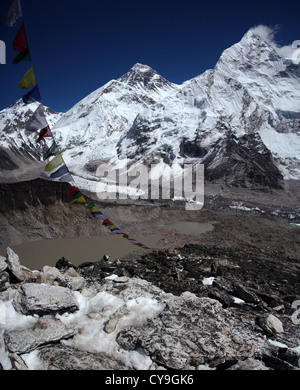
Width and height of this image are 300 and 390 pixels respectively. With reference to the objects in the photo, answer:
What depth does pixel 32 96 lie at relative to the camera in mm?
5777

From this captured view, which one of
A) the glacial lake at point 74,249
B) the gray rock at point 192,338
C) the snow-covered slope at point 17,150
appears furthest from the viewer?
the snow-covered slope at point 17,150

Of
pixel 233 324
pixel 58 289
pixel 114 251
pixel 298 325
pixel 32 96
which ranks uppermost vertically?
pixel 32 96

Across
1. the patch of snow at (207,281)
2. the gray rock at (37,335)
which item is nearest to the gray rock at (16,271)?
the gray rock at (37,335)

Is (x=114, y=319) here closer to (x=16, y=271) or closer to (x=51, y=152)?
(x=16, y=271)

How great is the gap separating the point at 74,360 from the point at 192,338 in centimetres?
197

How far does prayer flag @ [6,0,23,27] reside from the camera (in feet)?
15.8

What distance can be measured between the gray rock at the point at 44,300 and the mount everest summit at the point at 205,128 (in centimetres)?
4315

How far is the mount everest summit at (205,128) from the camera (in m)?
64.6

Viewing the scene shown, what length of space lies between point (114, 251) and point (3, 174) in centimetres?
6296

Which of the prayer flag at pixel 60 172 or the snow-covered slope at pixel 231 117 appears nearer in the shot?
the prayer flag at pixel 60 172

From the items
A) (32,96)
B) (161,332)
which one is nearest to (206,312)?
(161,332)

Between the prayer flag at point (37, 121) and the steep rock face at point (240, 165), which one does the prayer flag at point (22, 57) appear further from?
the steep rock face at point (240, 165)

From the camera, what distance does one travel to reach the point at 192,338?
169 inches
